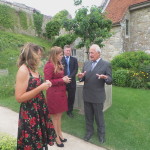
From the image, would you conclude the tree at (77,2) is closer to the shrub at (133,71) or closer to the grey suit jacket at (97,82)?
the grey suit jacket at (97,82)

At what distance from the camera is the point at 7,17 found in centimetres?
2114

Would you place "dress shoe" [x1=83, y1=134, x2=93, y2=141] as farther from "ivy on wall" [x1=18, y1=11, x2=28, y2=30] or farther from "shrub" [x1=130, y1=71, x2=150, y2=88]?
"ivy on wall" [x1=18, y1=11, x2=28, y2=30]

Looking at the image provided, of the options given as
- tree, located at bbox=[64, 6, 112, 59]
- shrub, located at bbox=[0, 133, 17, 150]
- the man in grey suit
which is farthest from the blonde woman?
tree, located at bbox=[64, 6, 112, 59]

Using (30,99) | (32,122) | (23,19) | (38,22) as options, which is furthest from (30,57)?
(38,22)

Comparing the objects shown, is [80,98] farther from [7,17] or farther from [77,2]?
[7,17]

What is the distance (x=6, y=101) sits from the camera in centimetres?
657

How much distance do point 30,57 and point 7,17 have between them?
21.1 m

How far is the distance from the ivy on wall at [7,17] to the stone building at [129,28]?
1223 centimetres

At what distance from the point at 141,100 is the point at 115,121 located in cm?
241

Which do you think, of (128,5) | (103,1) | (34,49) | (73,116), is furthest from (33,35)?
(34,49)

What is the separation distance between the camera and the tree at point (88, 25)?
579 centimetres

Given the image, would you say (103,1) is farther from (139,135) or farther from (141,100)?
(139,135)

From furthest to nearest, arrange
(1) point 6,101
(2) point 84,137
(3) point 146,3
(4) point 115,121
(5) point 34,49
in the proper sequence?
(3) point 146,3 < (1) point 6,101 < (4) point 115,121 < (2) point 84,137 < (5) point 34,49

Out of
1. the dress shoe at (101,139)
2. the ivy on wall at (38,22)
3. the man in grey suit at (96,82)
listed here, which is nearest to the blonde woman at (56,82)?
the man in grey suit at (96,82)
